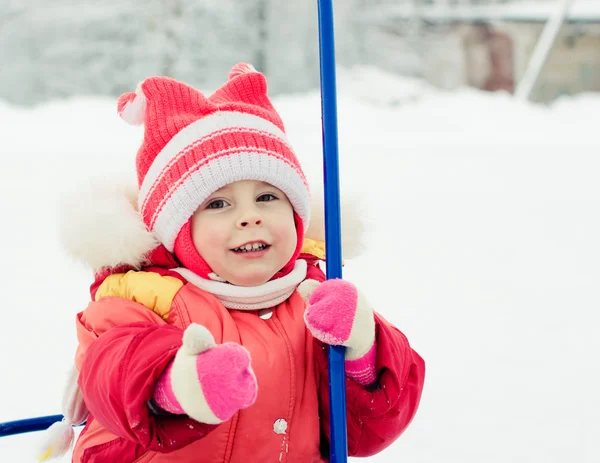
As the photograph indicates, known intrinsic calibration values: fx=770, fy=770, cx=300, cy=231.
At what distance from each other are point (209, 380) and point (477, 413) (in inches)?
44.4

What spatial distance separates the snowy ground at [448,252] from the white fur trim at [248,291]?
17 cm

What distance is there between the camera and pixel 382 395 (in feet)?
2.90

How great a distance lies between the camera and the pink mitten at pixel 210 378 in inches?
26.9

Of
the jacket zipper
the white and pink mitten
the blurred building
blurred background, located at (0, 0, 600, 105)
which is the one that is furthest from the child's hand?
the blurred building

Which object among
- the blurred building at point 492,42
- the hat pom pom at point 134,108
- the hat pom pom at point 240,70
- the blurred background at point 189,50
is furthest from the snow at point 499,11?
the hat pom pom at point 134,108

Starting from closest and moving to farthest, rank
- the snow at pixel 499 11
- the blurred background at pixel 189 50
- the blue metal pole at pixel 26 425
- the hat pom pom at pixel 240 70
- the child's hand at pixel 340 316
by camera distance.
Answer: the child's hand at pixel 340 316
the hat pom pom at pixel 240 70
the blue metal pole at pixel 26 425
the blurred background at pixel 189 50
the snow at pixel 499 11

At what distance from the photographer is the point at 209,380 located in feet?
2.25

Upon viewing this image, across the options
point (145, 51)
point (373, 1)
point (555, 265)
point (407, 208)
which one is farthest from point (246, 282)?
point (373, 1)

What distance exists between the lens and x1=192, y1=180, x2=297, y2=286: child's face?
2.95 feet

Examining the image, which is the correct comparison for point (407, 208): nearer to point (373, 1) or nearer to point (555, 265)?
point (555, 265)

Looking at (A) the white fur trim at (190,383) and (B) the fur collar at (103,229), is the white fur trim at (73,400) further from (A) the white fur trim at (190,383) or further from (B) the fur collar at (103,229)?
(A) the white fur trim at (190,383)

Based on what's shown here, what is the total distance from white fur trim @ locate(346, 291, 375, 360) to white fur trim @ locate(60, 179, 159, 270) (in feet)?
0.93

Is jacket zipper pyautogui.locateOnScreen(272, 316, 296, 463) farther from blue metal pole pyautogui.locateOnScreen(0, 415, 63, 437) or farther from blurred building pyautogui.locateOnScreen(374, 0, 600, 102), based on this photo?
blurred building pyautogui.locateOnScreen(374, 0, 600, 102)

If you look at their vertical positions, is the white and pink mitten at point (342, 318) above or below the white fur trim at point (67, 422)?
above
